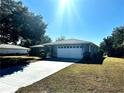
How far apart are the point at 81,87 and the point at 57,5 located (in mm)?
11348

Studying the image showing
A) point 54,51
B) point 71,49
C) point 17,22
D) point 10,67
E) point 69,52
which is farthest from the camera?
point 54,51

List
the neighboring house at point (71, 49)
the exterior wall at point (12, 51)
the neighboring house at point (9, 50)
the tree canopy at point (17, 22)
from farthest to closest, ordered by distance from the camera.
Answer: the exterior wall at point (12, 51), the neighboring house at point (9, 50), the neighboring house at point (71, 49), the tree canopy at point (17, 22)

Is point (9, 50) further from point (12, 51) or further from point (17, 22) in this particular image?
point (17, 22)

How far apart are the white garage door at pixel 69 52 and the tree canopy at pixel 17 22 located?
4839mm

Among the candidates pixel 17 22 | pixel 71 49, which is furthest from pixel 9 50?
pixel 71 49

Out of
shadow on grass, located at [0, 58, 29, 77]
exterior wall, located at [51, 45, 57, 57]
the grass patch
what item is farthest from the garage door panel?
shadow on grass, located at [0, 58, 29, 77]

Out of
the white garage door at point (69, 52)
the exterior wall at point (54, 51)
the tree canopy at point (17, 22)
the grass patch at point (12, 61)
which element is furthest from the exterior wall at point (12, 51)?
the white garage door at point (69, 52)

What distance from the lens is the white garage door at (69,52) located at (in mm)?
23453

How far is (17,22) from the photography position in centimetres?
2009

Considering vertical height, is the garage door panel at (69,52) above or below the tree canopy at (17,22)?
below

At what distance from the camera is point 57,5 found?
643 inches

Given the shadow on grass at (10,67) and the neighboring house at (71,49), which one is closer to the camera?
the shadow on grass at (10,67)

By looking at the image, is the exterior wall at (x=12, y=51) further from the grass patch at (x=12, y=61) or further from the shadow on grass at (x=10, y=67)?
the shadow on grass at (x=10, y=67)

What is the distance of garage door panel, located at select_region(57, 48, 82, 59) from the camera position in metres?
23.5
